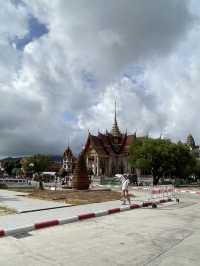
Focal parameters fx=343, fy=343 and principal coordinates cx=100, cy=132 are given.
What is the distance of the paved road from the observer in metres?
7.14

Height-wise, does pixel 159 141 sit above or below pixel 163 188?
above

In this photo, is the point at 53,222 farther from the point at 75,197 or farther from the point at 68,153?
the point at 68,153

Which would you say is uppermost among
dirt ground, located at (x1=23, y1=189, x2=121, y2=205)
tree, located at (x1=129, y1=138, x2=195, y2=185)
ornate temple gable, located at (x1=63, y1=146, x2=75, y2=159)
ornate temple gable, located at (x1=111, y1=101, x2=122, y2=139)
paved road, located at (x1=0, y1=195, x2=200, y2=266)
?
ornate temple gable, located at (x1=111, y1=101, x2=122, y2=139)

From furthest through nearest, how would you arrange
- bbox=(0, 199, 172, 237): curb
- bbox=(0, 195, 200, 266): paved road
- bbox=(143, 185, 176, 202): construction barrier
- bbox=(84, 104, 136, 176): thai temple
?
1. bbox=(84, 104, 136, 176): thai temple
2. bbox=(143, 185, 176, 202): construction barrier
3. bbox=(0, 199, 172, 237): curb
4. bbox=(0, 195, 200, 266): paved road

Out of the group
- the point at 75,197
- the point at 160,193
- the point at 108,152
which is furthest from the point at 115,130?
the point at 75,197

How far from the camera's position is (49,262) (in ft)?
22.8

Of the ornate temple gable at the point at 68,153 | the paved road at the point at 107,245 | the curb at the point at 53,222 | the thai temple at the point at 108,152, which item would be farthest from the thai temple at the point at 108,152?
the paved road at the point at 107,245

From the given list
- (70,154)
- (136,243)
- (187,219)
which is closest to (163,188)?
(187,219)

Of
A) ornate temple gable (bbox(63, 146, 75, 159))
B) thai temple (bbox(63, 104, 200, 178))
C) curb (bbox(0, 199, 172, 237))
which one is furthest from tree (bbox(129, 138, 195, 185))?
ornate temple gable (bbox(63, 146, 75, 159))

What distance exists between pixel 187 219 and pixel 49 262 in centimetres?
839

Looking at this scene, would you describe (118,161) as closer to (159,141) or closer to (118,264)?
(159,141)

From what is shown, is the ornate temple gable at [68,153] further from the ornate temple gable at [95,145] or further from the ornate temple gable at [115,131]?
the ornate temple gable at [95,145]

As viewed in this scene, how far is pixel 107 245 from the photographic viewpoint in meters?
8.58

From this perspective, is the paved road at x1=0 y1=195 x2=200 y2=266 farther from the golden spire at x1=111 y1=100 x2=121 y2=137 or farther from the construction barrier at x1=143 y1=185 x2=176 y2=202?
the golden spire at x1=111 y1=100 x2=121 y2=137
